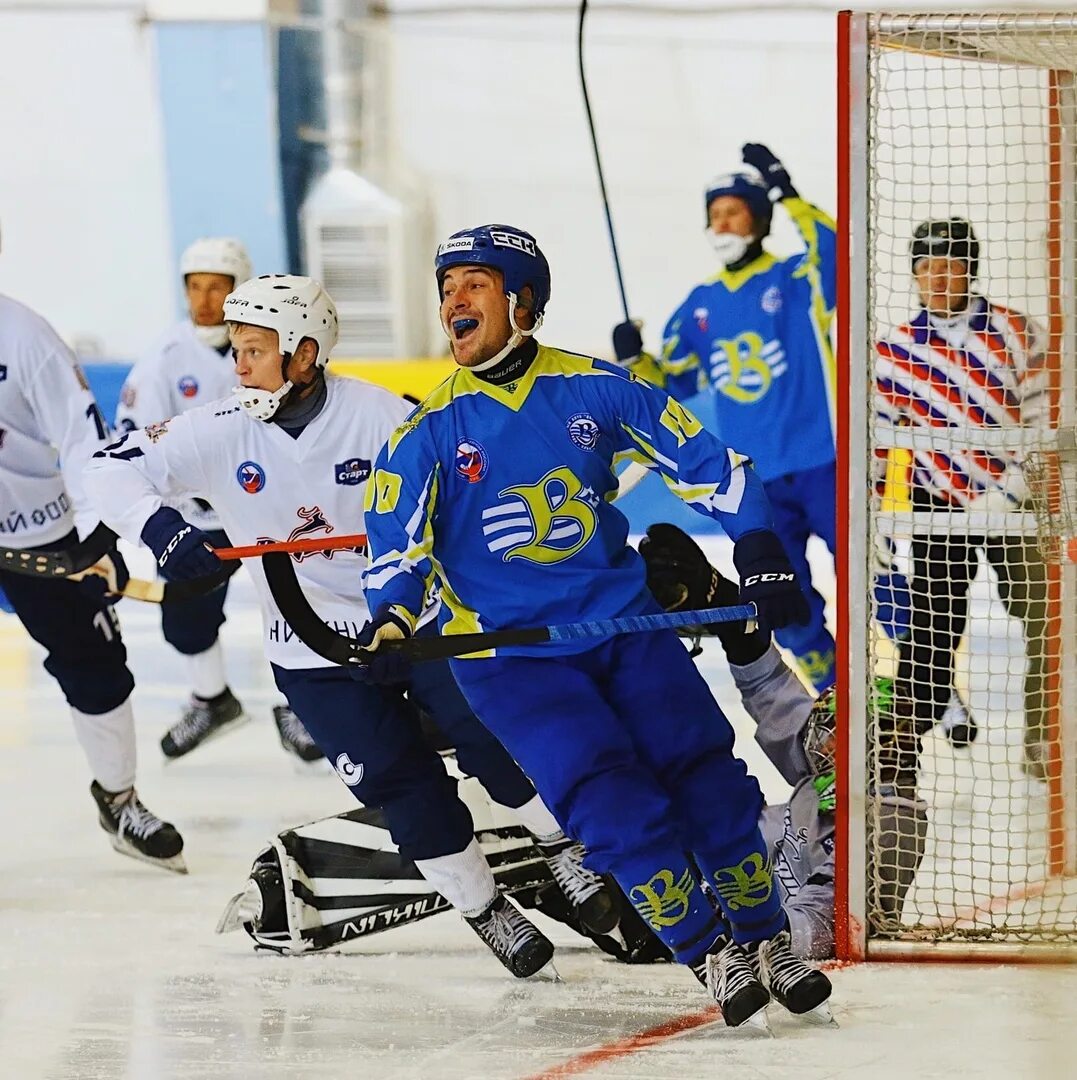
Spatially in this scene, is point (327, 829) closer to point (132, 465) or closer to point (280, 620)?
point (280, 620)

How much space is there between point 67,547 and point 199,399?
0.99m

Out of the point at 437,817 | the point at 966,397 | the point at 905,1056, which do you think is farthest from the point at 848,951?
the point at 966,397

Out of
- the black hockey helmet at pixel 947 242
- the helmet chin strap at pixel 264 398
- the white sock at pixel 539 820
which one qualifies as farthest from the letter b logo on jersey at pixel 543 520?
the black hockey helmet at pixel 947 242

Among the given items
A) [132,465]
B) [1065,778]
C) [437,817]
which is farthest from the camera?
[1065,778]

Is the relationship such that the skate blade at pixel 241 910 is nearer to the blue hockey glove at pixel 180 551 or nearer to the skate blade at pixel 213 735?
the blue hockey glove at pixel 180 551

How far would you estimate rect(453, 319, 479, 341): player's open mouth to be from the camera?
298 cm

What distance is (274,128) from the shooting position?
9453 mm

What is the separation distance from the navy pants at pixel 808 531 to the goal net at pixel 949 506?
0.51 m

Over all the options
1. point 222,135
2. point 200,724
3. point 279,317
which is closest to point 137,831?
point 200,724

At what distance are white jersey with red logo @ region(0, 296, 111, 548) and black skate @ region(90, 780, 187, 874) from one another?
0.64 meters

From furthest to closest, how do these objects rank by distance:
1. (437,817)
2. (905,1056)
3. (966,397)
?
1. (966,397)
2. (437,817)
3. (905,1056)

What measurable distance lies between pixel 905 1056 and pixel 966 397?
178 cm

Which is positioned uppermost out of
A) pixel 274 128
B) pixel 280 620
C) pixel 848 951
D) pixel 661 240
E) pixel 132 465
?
pixel 274 128

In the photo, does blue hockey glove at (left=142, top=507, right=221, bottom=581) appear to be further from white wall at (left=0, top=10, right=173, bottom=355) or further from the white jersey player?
white wall at (left=0, top=10, right=173, bottom=355)
